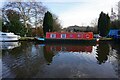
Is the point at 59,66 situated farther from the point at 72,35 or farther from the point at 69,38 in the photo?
the point at 72,35

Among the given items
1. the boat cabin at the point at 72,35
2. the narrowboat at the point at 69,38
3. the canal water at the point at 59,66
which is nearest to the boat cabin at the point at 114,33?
the boat cabin at the point at 72,35

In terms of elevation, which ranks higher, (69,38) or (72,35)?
(72,35)

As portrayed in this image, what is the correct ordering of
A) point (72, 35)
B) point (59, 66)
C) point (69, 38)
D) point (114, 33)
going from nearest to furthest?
point (59, 66) < point (69, 38) < point (72, 35) < point (114, 33)

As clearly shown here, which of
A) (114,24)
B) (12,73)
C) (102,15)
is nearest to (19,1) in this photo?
(102,15)

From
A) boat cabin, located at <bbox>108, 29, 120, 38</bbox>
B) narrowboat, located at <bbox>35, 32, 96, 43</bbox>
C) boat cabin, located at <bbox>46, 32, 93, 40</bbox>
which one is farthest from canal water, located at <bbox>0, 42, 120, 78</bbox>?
boat cabin, located at <bbox>108, 29, 120, 38</bbox>

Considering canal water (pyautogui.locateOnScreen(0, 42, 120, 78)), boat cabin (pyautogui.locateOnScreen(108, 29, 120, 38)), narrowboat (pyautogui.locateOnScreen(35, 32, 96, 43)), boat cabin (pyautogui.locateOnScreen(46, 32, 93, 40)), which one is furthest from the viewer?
boat cabin (pyautogui.locateOnScreen(108, 29, 120, 38))

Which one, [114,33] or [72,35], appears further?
[114,33]

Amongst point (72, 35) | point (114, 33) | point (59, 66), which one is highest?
point (114, 33)

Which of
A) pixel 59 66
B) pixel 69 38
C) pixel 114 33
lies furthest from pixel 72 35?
pixel 59 66

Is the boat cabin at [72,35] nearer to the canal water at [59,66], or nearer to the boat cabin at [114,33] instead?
the boat cabin at [114,33]

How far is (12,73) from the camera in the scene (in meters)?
8.33

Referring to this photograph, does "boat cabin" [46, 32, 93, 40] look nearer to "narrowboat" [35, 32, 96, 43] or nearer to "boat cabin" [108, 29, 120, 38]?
"narrowboat" [35, 32, 96, 43]

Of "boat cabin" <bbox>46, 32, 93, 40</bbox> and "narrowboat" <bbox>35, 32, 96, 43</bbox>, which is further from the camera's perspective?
"boat cabin" <bbox>46, 32, 93, 40</bbox>

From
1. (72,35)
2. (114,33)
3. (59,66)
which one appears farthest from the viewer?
(114,33)
